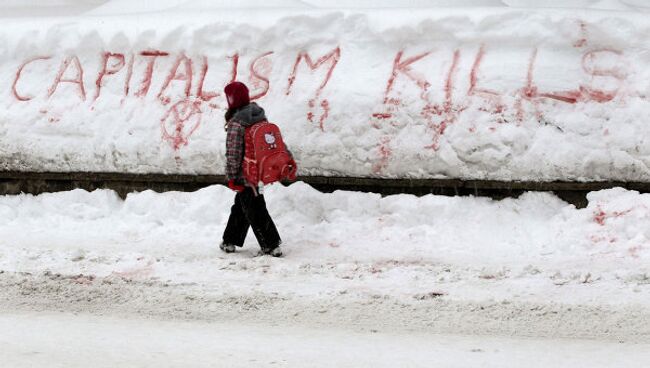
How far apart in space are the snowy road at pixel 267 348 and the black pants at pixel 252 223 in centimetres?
206

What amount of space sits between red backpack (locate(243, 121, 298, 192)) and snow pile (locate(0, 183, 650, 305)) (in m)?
0.67

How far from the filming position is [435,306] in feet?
21.4

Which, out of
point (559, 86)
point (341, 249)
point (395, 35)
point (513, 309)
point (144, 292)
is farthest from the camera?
point (395, 35)

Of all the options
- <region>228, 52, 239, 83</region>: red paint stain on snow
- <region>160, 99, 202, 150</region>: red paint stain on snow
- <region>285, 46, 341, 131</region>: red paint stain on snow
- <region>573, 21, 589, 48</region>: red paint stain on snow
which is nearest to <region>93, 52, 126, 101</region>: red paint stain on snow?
<region>160, 99, 202, 150</region>: red paint stain on snow

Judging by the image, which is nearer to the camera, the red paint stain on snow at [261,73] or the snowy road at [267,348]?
the snowy road at [267,348]

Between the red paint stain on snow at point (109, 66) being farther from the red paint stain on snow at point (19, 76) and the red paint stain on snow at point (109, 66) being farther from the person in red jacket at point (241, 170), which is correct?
the person in red jacket at point (241, 170)

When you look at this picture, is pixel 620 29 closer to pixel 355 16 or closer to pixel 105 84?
pixel 355 16

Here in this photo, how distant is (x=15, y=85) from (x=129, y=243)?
10.7 ft

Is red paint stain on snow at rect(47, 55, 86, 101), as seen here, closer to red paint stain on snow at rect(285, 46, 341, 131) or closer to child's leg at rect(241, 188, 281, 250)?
red paint stain on snow at rect(285, 46, 341, 131)

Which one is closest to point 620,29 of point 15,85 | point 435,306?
point 435,306

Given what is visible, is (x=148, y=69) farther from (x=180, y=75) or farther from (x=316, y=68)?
(x=316, y=68)

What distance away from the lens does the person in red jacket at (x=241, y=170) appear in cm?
806

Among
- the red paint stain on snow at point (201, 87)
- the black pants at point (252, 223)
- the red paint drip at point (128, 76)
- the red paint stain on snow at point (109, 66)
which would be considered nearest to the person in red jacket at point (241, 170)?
the black pants at point (252, 223)

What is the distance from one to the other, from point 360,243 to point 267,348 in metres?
3.03
